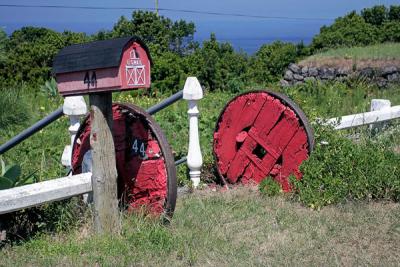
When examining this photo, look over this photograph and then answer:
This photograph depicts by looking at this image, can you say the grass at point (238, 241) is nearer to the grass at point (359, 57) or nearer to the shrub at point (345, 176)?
the shrub at point (345, 176)

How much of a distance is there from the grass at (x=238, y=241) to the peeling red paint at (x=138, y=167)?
7.5 inches

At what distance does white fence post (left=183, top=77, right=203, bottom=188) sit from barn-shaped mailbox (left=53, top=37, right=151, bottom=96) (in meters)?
1.67

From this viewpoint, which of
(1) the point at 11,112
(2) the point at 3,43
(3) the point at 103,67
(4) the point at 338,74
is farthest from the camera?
(4) the point at 338,74

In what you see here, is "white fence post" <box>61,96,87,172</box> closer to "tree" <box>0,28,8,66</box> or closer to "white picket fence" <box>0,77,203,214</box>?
"white picket fence" <box>0,77,203,214</box>

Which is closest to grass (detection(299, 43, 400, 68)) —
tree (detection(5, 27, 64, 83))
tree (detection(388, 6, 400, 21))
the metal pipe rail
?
tree (detection(388, 6, 400, 21))

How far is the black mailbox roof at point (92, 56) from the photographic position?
4.32 m

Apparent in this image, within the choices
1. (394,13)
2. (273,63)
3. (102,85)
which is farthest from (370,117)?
(394,13)

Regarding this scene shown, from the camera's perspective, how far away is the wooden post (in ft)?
14.9

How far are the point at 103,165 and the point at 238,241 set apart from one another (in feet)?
3.65

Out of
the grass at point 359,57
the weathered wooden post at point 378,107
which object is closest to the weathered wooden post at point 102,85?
the weathered wooden post at point 378,107

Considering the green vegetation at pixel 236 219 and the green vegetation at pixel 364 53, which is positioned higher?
the green vegetation at pixel 364 53

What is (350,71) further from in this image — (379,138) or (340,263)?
(340,263)

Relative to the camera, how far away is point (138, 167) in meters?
4.93

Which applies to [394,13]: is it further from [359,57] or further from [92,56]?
[92,56]
